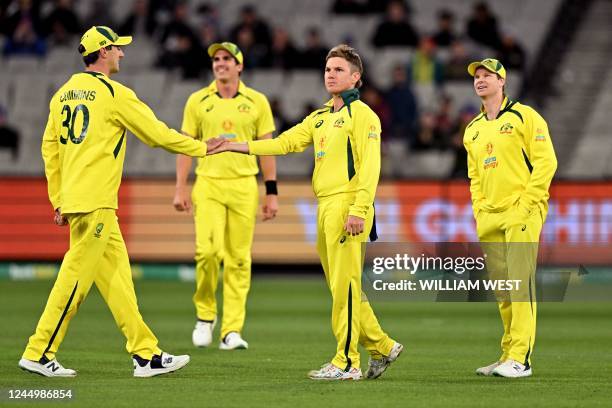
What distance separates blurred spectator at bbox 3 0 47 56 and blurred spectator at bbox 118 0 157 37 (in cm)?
159

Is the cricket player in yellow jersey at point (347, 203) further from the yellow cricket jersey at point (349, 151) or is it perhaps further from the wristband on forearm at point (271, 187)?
the wristband on forearm at point (271, 187)

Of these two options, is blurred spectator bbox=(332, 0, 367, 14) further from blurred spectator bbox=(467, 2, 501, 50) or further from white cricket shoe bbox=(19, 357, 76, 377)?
white cricket shoe bbox=(19, 357, 76, 377)

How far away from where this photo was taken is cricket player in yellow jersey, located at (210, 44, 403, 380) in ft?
32.4

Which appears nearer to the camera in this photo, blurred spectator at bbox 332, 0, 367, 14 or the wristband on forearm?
the wristband on forearm

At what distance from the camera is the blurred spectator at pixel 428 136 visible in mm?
22969

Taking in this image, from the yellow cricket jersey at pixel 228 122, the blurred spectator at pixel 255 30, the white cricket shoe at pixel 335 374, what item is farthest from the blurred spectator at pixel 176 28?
the white cricket shoe at pixel 335 374

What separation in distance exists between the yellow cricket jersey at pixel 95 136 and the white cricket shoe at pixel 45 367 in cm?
113

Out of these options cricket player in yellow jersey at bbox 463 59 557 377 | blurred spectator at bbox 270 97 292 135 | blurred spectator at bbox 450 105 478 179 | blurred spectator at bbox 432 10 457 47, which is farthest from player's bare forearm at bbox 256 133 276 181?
blurred spectator at bbox 432 10 457 47

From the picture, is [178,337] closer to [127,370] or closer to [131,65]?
[127,370]

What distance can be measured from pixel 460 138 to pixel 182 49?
18.6 feet

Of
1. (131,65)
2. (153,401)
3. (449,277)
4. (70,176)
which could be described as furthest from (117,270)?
(131,65)

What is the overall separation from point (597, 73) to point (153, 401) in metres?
18.2

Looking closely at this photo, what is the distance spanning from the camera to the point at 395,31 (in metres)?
25.0

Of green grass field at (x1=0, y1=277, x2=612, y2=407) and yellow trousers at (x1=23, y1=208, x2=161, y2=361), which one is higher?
yellow trousers at (x1=23, y1=208, x2=161, y2=361)
